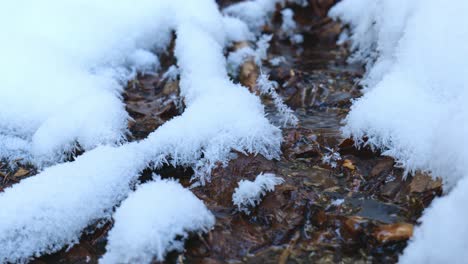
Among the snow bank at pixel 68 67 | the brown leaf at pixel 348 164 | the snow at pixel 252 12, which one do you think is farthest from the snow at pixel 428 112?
the snow at pixel 252 12

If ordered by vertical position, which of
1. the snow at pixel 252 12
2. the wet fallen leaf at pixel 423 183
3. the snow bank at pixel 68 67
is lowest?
the wet fallen leaf at pixel 423 183

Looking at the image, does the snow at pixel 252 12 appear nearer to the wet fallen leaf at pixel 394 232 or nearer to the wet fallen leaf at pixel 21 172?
the wet fallen leaf at pixel 21 172

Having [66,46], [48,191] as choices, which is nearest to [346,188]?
[48,191]

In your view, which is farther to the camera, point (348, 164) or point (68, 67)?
point (68, 67)

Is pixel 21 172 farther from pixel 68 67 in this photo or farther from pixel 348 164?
pixel 348 164

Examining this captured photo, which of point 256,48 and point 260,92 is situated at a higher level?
point 256,48

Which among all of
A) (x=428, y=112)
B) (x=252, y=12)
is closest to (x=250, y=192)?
(x=428, y=112)

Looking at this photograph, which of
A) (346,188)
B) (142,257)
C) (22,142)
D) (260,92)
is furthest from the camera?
(260,92)

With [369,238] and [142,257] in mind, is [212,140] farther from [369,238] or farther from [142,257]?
[369,238]
